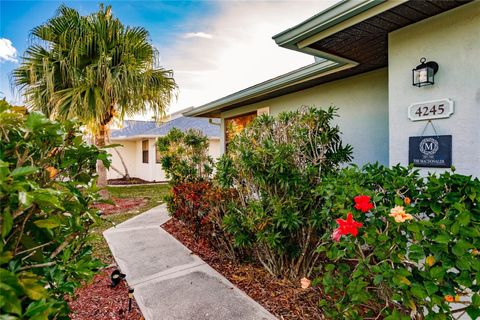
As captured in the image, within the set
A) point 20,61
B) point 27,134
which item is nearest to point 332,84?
point 27,134

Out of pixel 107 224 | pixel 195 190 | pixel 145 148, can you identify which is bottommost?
pixel 107 224

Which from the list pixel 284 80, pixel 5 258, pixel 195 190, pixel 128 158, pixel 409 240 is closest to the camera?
pixel 5 258

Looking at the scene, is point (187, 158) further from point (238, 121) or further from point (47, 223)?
point (47, 223)

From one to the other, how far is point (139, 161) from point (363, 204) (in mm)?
17720

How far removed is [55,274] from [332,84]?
5.41 meters

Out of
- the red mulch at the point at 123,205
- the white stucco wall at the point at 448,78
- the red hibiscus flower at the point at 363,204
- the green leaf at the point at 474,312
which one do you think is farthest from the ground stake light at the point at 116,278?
the red mulch at the point at 123,205

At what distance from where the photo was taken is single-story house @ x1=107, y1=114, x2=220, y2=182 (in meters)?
15.9

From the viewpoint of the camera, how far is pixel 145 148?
17.2m

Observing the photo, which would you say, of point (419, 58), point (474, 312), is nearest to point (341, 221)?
point (474, 312)

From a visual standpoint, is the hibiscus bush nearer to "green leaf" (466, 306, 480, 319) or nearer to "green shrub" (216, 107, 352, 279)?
"green leaf" (466, 306, 480, 319)

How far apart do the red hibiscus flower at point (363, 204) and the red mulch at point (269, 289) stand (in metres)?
1.41

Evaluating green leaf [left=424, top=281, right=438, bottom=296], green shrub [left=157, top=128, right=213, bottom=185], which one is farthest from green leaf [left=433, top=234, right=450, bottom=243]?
green shrub [left=157, top=128, right=213, bottom=185]

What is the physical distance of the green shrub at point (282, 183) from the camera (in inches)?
121

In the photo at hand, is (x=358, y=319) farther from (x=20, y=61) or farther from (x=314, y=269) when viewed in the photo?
→ (x=20, y=61)
